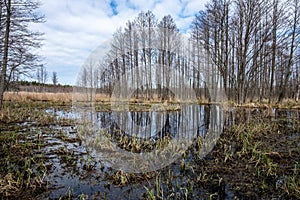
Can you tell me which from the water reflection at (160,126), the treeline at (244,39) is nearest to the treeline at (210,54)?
the treeline at (244,39)

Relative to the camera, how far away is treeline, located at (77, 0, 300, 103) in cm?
1630

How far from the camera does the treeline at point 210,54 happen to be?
16297 millimetres

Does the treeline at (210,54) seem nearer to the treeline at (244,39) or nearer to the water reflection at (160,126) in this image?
the treeline at (244,39)

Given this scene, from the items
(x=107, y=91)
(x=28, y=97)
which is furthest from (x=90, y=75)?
(x=28, y=97)

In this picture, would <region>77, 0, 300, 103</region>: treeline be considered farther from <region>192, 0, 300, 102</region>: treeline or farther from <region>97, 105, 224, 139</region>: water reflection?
<region>97, 105, 224, 139</region>: water reflection

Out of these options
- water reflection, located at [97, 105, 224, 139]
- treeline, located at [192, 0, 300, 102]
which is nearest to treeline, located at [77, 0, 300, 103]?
treeline, located at [192, 0, 300, 102]

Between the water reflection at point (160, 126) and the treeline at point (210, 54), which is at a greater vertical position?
the treeline at point (210, 54)

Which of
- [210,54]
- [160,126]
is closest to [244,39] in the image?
[210,54]

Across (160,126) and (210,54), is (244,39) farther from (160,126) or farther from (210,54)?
(160,126)

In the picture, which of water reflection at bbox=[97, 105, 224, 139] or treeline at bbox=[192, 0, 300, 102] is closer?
water reflection at bbox=[97, 105, 224, 139]

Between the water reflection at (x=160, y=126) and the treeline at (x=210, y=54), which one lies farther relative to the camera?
the treeline at (x=210, y=54)

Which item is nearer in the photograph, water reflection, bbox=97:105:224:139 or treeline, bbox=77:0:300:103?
water reflection, bbox=97:105:224:139

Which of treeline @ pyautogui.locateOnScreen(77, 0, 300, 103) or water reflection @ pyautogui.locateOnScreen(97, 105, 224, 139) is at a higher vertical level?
treeline @ pyautogui.locateOnScreen(77, 0, 300, 103)

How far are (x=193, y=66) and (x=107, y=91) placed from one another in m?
10.8
